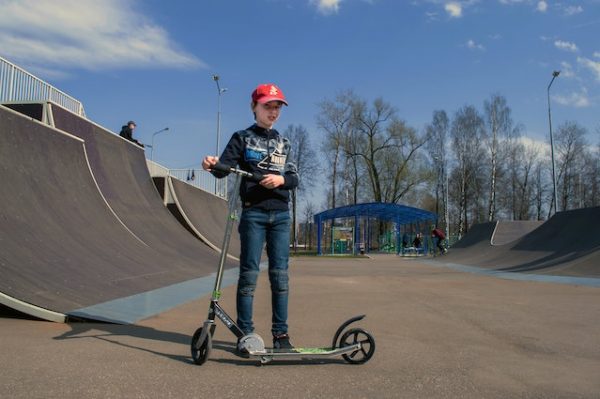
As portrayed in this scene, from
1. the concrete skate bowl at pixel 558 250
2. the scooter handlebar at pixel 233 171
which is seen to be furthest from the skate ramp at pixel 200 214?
the scooter handlebar at pixel 233 171

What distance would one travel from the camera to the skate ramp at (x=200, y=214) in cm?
1568

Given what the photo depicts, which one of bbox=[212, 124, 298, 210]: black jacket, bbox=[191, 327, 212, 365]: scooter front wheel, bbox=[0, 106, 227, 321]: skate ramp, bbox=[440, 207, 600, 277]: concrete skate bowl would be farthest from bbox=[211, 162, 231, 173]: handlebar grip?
bbox=[440, 207, 600, 277]: concrete skate bowl

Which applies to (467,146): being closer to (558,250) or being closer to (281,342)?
(558,250)

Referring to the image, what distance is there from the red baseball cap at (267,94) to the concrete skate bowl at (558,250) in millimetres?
9316

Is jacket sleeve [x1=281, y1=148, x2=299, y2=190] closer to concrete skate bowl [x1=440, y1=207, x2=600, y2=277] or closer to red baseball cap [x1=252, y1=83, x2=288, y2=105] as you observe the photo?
red baseball cap [x1=252, y1=83, x2=288, y2=105]

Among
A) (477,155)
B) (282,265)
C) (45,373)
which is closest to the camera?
(45,373)

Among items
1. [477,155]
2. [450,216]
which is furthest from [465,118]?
[450,216]

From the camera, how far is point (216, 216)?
842 inches

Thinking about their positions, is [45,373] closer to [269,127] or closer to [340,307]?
[269,127]

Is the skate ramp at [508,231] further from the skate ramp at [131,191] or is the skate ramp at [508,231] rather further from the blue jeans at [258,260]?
the blue jeans at [258,260]

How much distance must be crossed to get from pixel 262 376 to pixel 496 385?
1322 mm

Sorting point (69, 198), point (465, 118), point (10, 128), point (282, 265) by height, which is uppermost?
point (465, 118)

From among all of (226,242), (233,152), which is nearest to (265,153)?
(233,152)

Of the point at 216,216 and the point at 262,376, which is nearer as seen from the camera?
the point at 262,376
